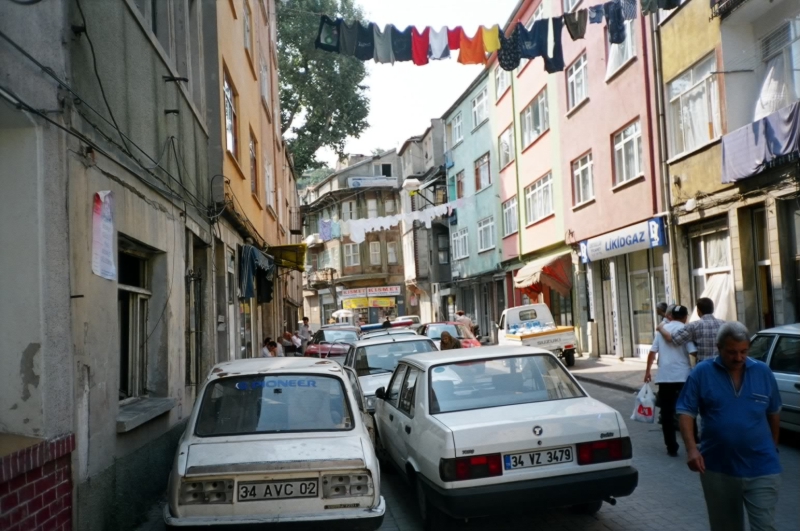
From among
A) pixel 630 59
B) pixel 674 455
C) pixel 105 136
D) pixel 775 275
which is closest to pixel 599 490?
pixel 674 455

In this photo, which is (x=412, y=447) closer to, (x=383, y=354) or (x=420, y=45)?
(x=383, y=354)

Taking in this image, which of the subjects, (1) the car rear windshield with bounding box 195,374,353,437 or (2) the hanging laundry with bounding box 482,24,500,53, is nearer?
(1) the car rear windshield with bounding box 195,374,353,437

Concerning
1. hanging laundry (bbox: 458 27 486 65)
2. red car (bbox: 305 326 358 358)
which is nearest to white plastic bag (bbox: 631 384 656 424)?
hanging laundry (bbox: 458 27 486 65)

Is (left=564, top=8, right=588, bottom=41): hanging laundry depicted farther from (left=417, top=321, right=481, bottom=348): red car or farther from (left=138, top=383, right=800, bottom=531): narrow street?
(left=417, top=321, right=481, bottom=348): red car

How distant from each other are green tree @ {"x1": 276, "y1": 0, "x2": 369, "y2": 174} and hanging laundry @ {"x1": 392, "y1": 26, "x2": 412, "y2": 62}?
2647 centimetres

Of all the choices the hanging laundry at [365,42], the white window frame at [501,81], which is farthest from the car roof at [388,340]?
the white window frame at [501,81]

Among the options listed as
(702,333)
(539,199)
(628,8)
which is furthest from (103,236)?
(539,199)

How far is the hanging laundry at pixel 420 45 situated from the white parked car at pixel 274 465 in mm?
8956

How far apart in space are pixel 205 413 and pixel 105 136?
100.0 inches

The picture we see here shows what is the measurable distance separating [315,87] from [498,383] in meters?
35.9

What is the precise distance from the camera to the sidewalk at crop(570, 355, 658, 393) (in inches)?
631

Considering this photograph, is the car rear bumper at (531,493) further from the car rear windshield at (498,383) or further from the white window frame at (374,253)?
the white window frame at (374,253)

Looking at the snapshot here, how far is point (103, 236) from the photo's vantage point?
21.0ft

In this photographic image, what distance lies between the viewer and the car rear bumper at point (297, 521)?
5.21 m
